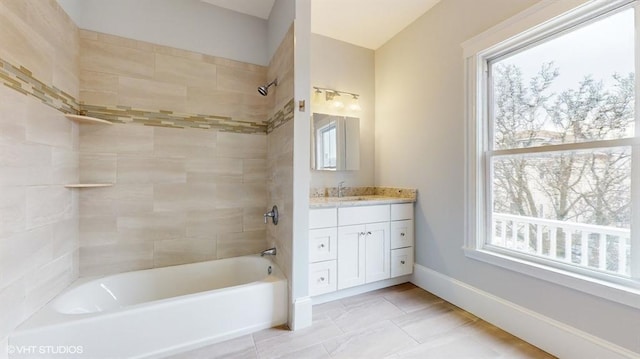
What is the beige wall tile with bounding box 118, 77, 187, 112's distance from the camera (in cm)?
199

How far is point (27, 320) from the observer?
4.31 ft

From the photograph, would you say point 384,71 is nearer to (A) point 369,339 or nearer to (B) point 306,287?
(B) point 306,287

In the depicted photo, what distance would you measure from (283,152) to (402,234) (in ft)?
4.85

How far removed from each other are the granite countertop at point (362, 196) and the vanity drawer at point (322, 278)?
52 cm

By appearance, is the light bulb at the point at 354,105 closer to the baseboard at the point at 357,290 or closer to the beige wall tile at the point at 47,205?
the baseboard at the point at 357,290

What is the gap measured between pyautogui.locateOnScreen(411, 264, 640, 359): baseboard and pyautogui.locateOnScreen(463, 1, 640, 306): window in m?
0.32

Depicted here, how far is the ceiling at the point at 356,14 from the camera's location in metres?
2.30

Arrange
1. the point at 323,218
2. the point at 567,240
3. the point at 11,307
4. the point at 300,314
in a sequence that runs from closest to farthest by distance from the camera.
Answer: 1. the point at 11,307
2. the point at 567,240
3. the point at 300,314
4. the point at 323,218

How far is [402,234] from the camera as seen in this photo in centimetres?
253

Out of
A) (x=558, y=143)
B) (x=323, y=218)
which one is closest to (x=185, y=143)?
(x=323, y=218)

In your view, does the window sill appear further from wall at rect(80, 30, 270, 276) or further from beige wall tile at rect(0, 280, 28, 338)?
beige wall tile at rect(0, 280, 28, 338)

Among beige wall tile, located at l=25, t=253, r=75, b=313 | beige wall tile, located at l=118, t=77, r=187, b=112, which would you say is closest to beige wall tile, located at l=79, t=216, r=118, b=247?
beige wall tile, located at l=25, t=253, r=75, b=313

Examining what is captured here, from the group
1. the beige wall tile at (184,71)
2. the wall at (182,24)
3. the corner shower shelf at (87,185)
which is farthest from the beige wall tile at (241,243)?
the wall at (182,24)

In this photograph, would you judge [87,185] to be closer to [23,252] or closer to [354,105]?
[23,252]
